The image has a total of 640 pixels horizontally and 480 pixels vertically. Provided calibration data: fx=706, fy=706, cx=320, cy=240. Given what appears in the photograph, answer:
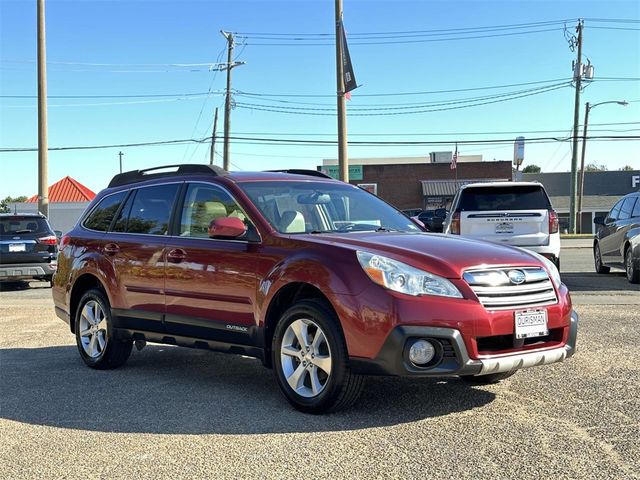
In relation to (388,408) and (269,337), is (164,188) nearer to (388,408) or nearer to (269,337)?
(269,337)

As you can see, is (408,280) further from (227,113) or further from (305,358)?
(227,113)

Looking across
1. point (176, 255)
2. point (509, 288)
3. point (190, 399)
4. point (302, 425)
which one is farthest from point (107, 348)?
point (509, 288)

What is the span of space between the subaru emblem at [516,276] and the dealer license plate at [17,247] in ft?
41.9

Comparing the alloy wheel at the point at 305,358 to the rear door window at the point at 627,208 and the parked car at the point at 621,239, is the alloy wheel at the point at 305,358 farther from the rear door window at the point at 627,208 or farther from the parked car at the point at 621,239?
the rear door window at the point at 627,208

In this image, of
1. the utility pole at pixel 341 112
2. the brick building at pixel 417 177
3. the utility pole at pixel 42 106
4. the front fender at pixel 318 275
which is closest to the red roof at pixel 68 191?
the brick building at pixel 417 177

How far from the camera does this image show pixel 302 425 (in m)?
4.64

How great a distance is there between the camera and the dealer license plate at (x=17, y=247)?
15.0 meters

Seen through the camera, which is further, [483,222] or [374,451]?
[483,222]

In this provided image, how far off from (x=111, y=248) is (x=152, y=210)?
1.88ft

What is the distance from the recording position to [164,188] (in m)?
6.54

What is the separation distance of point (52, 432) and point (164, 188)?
258cm

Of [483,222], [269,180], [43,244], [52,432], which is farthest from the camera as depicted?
[43,244]

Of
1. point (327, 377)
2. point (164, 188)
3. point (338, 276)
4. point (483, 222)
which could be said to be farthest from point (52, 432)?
point (483, 222)

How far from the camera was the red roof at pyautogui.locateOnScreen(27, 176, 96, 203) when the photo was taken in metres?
53.4
